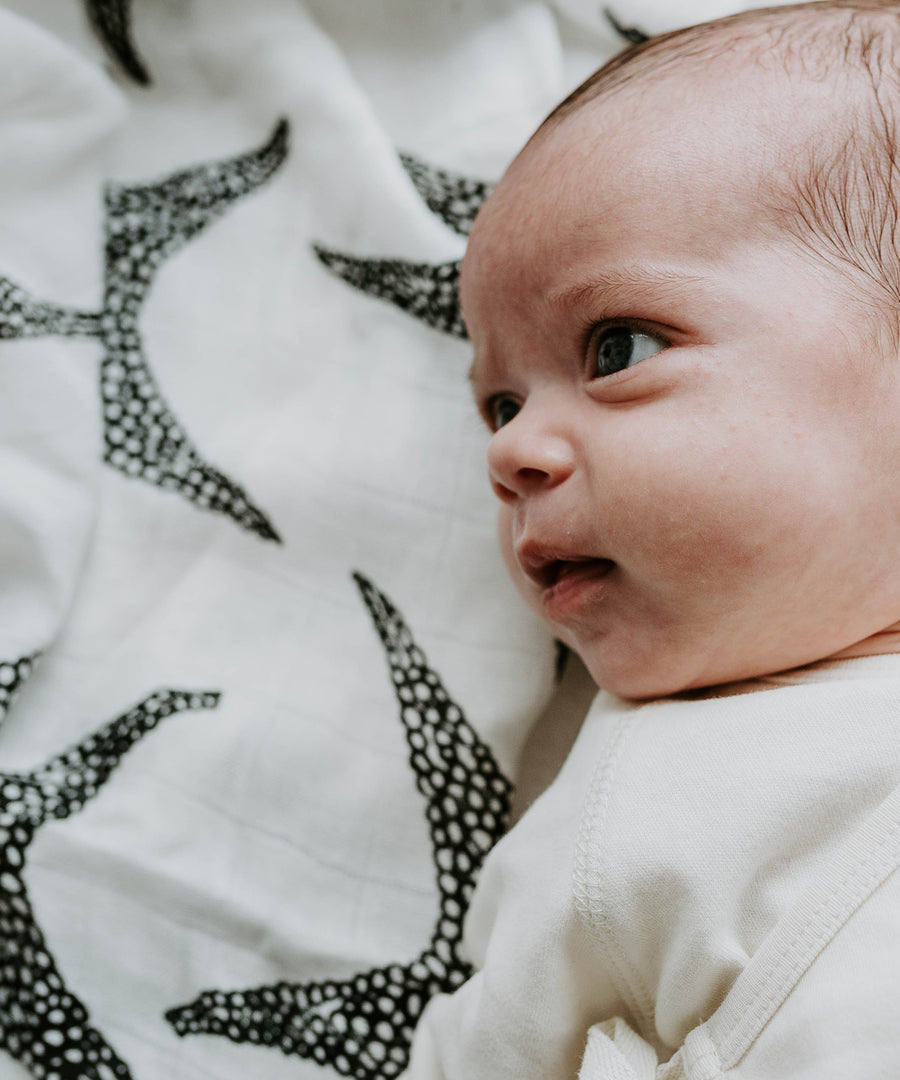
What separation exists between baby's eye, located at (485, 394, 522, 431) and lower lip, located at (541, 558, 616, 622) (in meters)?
0.15

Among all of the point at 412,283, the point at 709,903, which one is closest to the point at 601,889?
the point at 709,903

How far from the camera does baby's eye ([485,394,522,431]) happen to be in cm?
79

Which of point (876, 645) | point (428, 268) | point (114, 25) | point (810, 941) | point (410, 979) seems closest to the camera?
point (810, 941)

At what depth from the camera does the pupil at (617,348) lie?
26.1 inches

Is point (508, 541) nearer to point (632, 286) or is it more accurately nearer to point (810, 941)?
point (632, 286)

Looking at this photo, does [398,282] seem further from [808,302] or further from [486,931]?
[486,931]

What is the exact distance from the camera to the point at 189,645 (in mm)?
919

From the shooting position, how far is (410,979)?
2.65ft

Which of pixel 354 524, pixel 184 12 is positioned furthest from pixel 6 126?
pixel 354 524

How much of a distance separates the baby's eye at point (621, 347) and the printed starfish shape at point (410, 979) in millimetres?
335

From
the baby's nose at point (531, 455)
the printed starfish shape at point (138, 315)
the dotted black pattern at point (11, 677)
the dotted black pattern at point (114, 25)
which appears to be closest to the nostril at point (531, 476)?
the baby's nose at point (531, 455)

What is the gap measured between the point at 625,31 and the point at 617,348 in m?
0.51

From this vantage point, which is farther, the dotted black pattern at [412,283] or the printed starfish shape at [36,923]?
the dotted black pattern at [412,283]

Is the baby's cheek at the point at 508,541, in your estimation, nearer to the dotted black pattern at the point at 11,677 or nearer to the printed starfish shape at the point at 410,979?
the printed starfish shape at the point at 410,979
